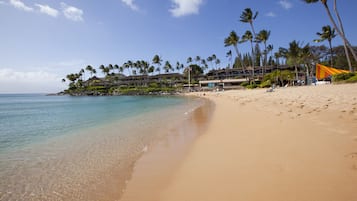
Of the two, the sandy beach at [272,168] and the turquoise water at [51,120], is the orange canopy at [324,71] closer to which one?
the turquoise water at [51,120]

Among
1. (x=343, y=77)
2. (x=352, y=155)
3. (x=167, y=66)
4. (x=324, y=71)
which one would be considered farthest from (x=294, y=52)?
(x=167, y=66)

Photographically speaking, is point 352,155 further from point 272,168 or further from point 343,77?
point 343,77

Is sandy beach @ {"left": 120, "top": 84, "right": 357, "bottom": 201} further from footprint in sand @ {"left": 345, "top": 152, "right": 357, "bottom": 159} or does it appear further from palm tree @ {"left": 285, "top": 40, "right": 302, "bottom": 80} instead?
palm tree @ {"left": 285, "top": 40, "right": 302, "bottom": 80}

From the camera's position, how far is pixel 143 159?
4957 millimetres

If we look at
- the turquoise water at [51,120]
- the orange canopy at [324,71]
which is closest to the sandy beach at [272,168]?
the turquoise water at [51,120]

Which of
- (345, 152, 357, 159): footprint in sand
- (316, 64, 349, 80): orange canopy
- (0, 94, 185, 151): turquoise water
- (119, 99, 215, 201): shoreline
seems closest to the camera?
(119, 99, 215, 201): shoreline

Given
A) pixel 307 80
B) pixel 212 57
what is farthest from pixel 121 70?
pixel 307 80

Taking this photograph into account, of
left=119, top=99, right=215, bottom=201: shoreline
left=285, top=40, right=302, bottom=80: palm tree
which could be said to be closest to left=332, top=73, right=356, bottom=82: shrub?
left=285, top=40, right=302, bottom=80: palm tree

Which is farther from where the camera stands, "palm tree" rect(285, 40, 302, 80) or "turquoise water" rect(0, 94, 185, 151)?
"palm tree" rect(285, 40, 302, 80)

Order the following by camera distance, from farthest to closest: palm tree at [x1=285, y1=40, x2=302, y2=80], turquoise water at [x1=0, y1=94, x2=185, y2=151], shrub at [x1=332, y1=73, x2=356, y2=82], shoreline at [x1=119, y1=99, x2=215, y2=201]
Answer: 1. palm tree at [x1=285, y1=40, x2=302, y2=80]
2. shrub at [x1=332, y1=73, x2=356, y2=82]
3. turquoise water at [x1=0, y1=94, x2=185, y2=151]
4. shoreline at [x1=119, y1=99, x2=215, y2=201]

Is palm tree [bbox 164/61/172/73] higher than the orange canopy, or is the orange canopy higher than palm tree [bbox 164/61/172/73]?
palm tree [bbox 164/61/172/73]

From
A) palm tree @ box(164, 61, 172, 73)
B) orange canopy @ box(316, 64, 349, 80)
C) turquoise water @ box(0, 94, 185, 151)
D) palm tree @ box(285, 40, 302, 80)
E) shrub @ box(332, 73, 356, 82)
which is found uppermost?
palm tree @ box(164, 61, 172, 73)

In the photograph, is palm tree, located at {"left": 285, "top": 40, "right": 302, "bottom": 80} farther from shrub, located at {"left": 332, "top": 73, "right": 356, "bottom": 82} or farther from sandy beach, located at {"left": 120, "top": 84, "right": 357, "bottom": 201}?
sandy beach, located at {"left": 120, "top": 84, "right": 357, "bottom": 201}

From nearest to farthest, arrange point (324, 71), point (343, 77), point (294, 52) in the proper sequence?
point (343, 77), point (324, 71), point (294, 52)
